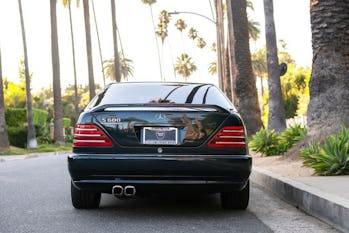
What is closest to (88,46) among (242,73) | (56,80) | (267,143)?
(56,80)

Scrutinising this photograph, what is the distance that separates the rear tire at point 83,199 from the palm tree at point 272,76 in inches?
448

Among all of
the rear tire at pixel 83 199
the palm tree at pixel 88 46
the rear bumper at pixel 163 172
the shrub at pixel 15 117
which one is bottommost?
the rear tire at pixel 83 199

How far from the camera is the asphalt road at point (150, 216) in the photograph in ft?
19.6

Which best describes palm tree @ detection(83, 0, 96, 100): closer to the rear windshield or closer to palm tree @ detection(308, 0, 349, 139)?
palm tree @ detection(308, 0, 349, 139)

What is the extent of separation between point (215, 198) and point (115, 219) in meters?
2.20

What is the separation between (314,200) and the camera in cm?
669

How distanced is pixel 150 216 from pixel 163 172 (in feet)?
2.54

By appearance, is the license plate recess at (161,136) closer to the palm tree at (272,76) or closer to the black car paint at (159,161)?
the black car paint at (159,161)

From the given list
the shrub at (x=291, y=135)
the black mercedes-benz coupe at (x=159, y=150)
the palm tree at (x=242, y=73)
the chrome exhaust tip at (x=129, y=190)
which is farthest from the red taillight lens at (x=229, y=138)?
the palm tree at (x=242, y=73)

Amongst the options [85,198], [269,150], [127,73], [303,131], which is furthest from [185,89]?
[127,73]

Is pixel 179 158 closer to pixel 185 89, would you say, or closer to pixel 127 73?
pixel 185 89

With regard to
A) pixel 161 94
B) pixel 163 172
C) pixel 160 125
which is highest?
pixel 161 94

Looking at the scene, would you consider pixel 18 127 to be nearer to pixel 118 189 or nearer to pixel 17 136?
pixel 17 136

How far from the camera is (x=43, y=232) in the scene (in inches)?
227
